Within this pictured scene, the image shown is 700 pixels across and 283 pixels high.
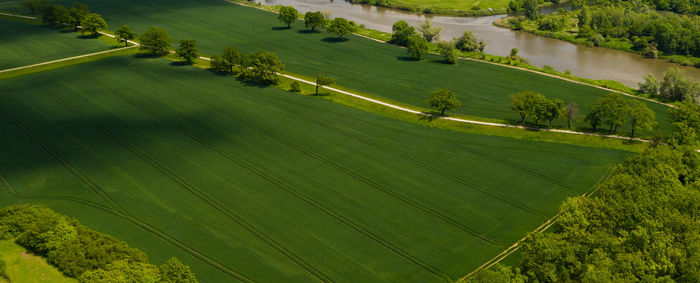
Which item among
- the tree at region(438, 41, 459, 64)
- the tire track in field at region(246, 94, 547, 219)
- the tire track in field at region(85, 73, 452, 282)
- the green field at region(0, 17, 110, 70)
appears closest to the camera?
the tire track in field at region(85, 73, 452, 282)

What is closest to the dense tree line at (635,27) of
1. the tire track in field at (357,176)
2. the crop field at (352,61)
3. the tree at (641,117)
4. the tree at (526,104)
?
the crop field at (352,61)

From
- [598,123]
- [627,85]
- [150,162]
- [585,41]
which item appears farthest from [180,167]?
[585,41]

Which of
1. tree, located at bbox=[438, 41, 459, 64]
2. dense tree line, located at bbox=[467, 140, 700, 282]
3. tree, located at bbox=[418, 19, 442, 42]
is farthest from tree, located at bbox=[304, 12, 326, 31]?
dense tree line, located at bbox=[467, 140, 700, 282]

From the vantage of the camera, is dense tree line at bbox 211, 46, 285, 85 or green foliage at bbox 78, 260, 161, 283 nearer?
green foliage at bbox 78, 260, 161, 283

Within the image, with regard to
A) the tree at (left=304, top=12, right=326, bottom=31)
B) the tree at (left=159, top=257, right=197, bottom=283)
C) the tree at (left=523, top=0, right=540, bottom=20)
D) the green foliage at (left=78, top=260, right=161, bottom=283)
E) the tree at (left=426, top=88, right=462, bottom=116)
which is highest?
the tree at (left=523, top=0, right=540, bottom=20)

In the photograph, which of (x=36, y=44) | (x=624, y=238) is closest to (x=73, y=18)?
(x=36, y=44)

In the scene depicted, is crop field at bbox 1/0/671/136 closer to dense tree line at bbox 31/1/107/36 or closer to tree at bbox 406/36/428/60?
tree at bbox 406/36/428/60

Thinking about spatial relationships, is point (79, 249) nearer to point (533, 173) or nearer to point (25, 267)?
point (25, 267)

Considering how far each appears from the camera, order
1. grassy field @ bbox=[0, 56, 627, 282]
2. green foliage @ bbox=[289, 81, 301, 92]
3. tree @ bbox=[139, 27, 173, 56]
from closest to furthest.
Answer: grassy field @ bbox=[0, 56, 627, 282], green foliage @ bbox=[289, 81, 301, 92], tree @ bbox=[139, 27, 173, 56]
